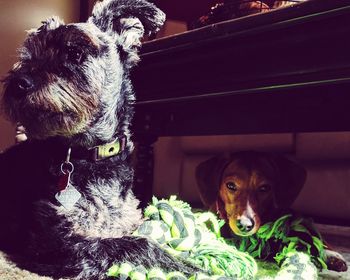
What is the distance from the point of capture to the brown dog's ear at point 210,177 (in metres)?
1.58

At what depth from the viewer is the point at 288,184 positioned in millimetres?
1476

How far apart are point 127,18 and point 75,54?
0.98ft

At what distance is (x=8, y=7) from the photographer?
3.15 metres

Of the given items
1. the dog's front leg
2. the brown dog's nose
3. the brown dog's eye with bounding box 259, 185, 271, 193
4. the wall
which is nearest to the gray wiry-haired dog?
the dog's front leg

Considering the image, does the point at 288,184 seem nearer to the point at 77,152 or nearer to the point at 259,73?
the point at 259,73

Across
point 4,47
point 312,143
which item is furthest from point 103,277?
point 4,47

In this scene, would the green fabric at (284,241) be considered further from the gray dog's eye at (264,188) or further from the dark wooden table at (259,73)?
the dark wooden table at (259,73)

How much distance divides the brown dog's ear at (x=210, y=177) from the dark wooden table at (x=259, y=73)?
13 centimetres

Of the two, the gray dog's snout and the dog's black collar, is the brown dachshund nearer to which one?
the dog's black collar

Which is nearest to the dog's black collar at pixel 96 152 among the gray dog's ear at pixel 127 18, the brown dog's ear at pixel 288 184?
the gray dog's ear at pixel 127 18

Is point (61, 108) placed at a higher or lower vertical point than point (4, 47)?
lower

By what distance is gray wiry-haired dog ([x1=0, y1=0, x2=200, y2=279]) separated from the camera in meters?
0.98

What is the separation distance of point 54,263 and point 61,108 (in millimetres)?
402

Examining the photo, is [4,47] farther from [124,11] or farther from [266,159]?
[266,159]
